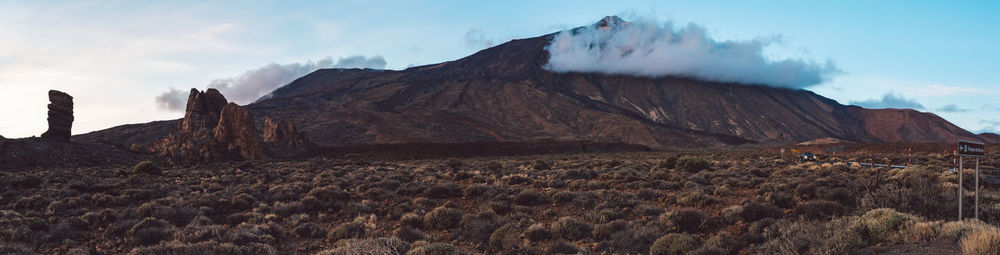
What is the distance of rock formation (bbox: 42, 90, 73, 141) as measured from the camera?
40375mm

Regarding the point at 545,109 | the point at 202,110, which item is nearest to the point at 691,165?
the point at 202,110

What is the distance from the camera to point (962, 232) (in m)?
6.03

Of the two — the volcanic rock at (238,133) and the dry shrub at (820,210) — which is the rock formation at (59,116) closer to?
the volcanic rock at (238,133)

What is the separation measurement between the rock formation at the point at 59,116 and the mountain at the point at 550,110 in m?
39.4

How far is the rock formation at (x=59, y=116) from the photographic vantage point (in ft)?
132

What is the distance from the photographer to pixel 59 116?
41094 millimetres

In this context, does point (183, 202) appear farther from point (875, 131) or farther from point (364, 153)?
point (875, 131)

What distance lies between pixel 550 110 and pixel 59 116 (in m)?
102

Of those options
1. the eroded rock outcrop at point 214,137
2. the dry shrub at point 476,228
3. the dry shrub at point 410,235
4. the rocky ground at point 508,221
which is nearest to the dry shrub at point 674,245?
the rocky ground at point 508,221

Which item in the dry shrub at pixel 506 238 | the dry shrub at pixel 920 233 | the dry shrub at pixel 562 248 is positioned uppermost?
the dry shrub at pixel 920 233

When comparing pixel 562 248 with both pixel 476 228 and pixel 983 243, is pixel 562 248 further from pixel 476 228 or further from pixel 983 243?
pixel 983 243

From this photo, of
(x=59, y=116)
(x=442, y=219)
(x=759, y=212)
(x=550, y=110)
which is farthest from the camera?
(x=550, y=110)

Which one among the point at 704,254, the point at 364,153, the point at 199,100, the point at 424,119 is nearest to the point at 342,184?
the point at 704,254

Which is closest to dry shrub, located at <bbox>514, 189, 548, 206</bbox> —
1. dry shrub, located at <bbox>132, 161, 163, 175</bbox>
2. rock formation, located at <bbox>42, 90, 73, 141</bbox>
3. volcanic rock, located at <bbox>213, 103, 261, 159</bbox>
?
dry shrub, located at <bbox>132, 161, 163, 175</bbox>
